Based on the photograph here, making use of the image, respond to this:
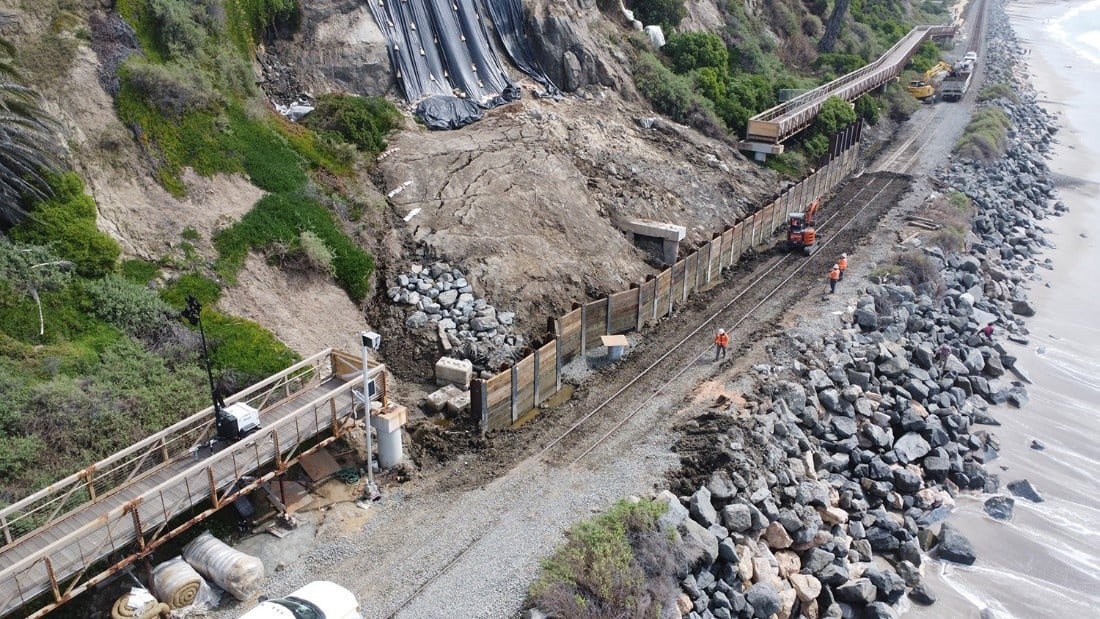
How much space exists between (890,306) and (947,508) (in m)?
9.62

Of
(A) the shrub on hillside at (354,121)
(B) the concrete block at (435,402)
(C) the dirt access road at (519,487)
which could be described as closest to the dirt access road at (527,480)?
(C) the dirt access road at (519,487)

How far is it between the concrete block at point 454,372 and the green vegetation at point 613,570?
7.30 metres

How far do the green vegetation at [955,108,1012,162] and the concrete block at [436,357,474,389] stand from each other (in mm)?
41353

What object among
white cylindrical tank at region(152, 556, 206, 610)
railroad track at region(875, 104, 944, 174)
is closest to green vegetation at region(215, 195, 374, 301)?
white cylindrical tank at region(152, 556, 206, 610)

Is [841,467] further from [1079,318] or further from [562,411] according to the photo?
[1079,318]

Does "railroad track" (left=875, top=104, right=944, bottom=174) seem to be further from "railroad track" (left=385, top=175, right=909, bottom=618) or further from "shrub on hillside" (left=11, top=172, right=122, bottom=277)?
"shrub on hillside" (left=11, top=172, right=122, bottom=277)

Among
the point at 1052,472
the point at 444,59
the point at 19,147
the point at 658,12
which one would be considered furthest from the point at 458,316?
the point at 658,12

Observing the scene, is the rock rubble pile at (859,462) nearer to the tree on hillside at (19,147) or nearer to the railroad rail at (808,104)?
the railroad rail at (808,104)

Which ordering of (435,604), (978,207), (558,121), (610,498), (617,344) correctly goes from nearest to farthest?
(435,604) < (610,498) < (617,344) < (558,121) < (978,207)

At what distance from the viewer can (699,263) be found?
30656mm

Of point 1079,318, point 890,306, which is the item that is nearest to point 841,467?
point 890,306

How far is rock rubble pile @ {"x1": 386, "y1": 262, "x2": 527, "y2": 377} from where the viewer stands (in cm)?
2417

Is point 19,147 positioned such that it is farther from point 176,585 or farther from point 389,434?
point 176,585

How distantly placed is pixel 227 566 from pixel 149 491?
6.90 feet
